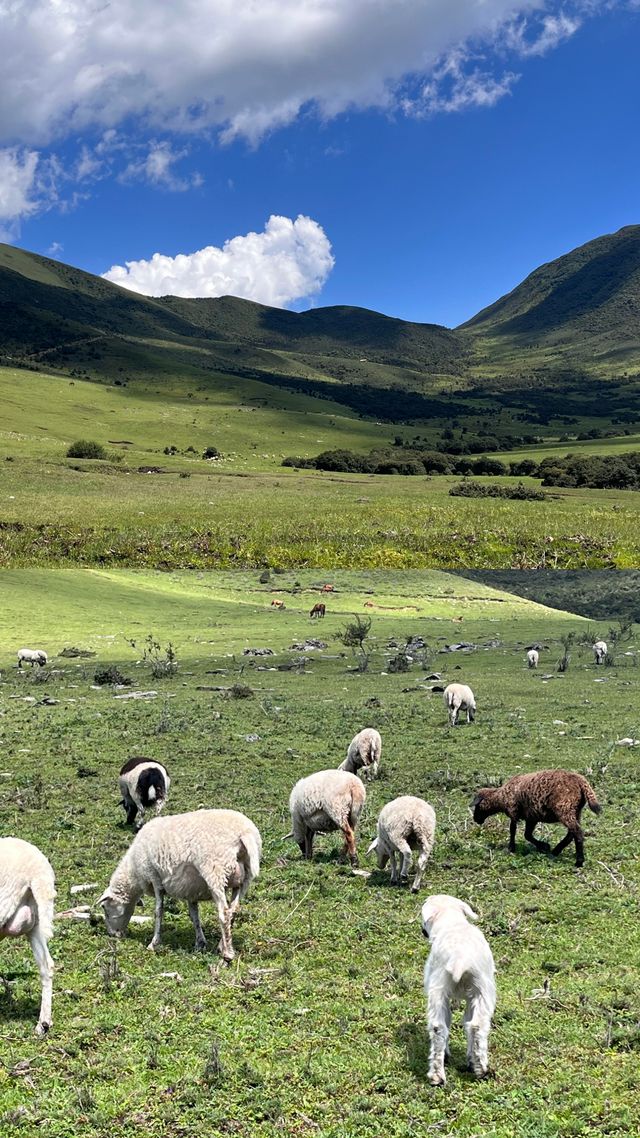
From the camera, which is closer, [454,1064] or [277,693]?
[454,1064]

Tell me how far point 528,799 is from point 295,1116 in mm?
6294

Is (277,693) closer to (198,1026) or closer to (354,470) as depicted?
(198,1026)

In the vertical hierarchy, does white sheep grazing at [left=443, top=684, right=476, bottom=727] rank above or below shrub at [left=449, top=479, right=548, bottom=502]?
below

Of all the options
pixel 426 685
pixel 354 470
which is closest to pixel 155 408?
pixel 354 470

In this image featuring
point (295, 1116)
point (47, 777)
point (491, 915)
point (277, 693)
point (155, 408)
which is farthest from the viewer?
point (155, 408)

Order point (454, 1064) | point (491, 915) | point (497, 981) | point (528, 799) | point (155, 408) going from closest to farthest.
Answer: point (454, 1064), point (497, 981), point (491, 915), point (528, 799), point (155, 408)

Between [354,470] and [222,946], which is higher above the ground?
[354,470]

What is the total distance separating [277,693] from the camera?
88.2 feet

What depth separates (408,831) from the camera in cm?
1092

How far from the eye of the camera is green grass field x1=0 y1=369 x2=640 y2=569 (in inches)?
2330

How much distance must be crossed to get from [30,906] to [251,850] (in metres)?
2.44

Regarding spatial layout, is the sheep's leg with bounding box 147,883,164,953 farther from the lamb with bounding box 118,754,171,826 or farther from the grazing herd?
the lamb with bounding box 118,754,171,826

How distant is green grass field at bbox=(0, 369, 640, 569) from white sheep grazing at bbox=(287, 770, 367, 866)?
4564 cm

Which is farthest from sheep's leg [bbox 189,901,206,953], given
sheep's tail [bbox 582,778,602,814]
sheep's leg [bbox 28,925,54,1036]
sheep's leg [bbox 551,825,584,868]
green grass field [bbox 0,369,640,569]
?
green grass field [bbox 0,369,640,569]
